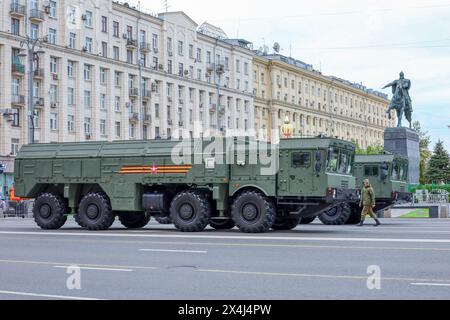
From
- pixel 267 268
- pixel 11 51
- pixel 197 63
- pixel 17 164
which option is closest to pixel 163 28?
pixel 197 63

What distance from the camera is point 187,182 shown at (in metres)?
23.2

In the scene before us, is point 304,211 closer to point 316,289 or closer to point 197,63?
point 316,289

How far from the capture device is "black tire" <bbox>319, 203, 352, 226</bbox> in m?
27.6

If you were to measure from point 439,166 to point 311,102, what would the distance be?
31738 mm

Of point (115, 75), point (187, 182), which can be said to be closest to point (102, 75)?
point (115, 75)

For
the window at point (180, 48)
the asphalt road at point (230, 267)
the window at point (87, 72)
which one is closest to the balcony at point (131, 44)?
the window at point (87, 72)

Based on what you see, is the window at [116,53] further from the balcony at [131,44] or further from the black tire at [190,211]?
the black tire at [190,211]

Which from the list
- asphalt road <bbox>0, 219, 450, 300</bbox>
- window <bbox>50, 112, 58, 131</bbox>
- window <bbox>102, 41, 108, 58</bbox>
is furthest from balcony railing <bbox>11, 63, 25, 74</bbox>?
asphalt road <bbox>0, 219, 450, 300</bbox>

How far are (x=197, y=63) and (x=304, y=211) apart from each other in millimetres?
68136

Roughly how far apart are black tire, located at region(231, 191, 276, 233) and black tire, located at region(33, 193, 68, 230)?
21.0 feet

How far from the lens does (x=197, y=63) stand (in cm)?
8888

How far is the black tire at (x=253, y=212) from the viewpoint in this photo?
2148cm

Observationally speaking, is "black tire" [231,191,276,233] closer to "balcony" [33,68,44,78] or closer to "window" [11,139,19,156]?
"window" [11,139,19,156]
